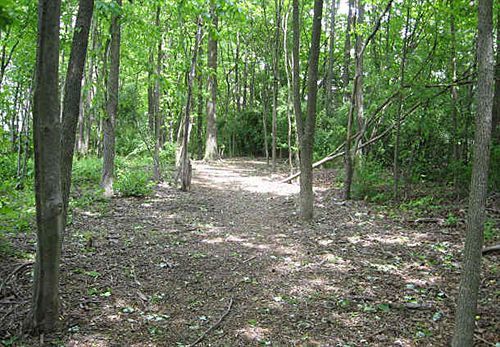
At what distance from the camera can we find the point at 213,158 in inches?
909

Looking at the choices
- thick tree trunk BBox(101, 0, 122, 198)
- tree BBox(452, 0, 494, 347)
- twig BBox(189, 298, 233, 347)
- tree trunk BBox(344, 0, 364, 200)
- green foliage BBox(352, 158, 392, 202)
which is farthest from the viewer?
green foliage BBox(352, 158, 392, 202)

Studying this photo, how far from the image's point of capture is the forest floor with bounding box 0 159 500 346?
3742mm

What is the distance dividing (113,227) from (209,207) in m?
2.94

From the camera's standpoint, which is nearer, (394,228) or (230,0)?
(230,0)

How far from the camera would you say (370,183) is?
10.7 meters

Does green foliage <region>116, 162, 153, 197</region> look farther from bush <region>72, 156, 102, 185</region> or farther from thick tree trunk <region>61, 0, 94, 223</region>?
thick tree trunk <region>61, 0, 94, 223</region>

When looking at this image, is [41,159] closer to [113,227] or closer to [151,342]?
[151,342]

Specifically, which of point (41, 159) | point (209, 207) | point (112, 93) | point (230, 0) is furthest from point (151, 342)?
point (112, 93)

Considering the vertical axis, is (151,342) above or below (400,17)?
below

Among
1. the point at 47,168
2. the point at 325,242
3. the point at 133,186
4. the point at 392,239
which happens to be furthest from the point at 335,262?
the point at 133,186

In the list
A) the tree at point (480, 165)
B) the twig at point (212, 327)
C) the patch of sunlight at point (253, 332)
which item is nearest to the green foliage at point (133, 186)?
the twig at point (212, 327)

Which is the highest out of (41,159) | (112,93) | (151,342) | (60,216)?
(112,93)

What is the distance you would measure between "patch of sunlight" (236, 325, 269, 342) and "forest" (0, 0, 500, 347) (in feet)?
0.07

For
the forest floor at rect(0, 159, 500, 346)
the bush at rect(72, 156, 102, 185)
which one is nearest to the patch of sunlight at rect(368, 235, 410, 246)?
the forest floor at rect(0, 159, 500, 346)
